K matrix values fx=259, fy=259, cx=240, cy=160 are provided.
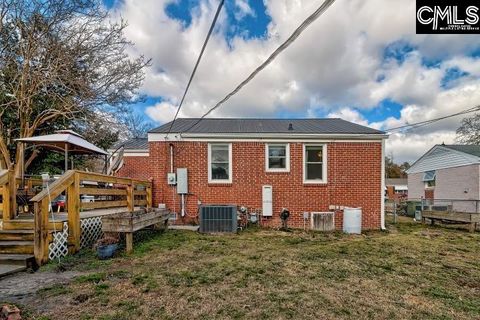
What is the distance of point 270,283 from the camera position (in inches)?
158

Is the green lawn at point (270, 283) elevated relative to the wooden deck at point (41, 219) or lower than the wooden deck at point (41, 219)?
lower

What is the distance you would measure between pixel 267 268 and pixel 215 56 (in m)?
4.54

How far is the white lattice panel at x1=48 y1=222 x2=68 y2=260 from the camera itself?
4.80 meters

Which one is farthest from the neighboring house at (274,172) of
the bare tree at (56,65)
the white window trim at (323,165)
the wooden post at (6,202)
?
the bare tree at (56,65)

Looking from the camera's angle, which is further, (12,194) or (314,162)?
(314,162)

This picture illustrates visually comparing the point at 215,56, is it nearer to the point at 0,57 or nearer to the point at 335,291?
the point at 335,291

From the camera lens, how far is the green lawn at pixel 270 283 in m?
3.12

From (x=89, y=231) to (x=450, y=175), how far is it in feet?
66.5

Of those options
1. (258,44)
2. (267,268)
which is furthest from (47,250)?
(258,44)

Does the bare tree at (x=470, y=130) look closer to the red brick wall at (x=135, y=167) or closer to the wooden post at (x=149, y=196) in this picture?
the red brick wall at (x=135, y=167)

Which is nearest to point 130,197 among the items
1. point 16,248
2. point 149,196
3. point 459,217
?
point 149,196

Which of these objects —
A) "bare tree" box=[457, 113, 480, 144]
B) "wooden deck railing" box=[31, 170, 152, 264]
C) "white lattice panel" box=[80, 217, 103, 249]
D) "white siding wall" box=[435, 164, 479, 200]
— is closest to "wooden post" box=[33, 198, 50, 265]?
"wooden deck railing" box=[31, 170, 152, 264]

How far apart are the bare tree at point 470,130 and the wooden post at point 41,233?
111 ft

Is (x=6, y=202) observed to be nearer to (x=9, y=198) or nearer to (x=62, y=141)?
(x=9, y=198)
